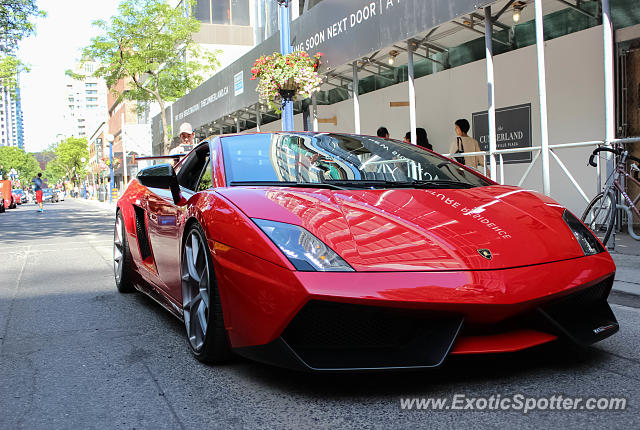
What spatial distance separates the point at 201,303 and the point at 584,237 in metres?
1.83

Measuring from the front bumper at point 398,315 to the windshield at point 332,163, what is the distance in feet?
2.98

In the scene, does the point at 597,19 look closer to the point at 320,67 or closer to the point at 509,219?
the point at 320,67

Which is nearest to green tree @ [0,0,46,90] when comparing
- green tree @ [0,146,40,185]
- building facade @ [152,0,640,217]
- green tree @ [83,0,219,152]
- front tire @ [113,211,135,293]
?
green tree @ [83,0,219,152]

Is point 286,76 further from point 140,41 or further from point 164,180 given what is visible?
point 140,41

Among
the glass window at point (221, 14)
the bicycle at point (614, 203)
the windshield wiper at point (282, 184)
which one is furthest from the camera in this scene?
the glass window at point (221, 14)

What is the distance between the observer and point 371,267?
2412 mm

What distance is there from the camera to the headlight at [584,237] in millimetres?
2867

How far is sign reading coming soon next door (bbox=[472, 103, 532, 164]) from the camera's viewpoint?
10156 mm

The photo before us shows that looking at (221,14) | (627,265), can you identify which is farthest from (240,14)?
(627,265)

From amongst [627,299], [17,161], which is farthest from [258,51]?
[17,161]

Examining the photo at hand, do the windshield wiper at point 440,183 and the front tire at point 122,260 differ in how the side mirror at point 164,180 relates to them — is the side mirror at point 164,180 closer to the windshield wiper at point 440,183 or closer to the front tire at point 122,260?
the windshield wiper at point 440,183

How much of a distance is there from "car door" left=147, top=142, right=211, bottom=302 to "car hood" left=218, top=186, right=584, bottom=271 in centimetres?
58

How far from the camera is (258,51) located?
15070 mm

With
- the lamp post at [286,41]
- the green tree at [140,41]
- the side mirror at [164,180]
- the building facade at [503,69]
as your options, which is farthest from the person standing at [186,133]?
the green tree at [140,41]
